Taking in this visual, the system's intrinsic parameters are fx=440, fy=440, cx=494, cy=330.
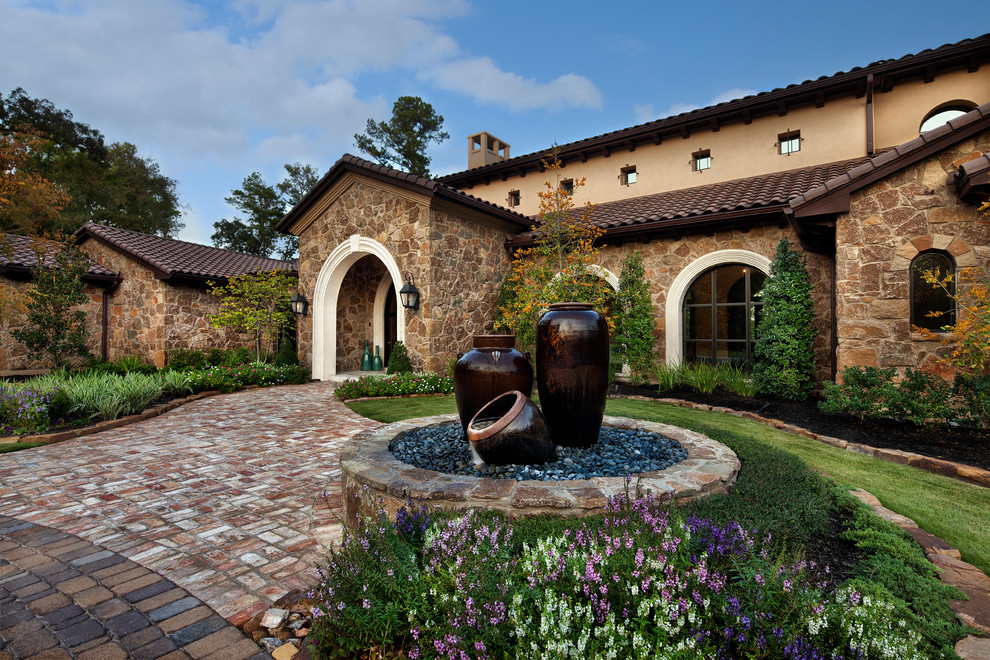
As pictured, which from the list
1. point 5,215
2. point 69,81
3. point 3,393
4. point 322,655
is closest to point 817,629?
point 322,655

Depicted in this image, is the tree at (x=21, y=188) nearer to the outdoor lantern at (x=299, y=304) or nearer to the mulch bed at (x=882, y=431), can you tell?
the outdoor lantern at (x=299, y=304)

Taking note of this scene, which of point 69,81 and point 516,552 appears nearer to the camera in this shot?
point 516,552

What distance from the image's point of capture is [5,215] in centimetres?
916

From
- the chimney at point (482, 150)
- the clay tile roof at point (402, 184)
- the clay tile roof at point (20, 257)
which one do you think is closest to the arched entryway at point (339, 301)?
the clay tile roof at point (402, 184)

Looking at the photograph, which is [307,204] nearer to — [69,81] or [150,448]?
[150,448]

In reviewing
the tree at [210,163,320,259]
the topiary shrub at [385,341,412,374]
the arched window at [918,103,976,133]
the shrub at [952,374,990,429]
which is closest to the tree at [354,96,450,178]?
the tree at [210,163,320,259]

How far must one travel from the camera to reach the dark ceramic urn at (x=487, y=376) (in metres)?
3.86

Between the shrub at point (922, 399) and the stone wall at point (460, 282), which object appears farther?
the stone wall at point (460, 282)

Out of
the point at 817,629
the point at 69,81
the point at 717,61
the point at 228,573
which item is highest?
the point at 69,81

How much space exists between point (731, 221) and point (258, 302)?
11.7 metres

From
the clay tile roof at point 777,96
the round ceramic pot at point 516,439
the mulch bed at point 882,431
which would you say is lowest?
the mulch bed at point 882,431

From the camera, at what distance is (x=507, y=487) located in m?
2.67

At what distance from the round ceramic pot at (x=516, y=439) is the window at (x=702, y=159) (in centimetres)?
1087

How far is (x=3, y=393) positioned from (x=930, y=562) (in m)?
10.0
